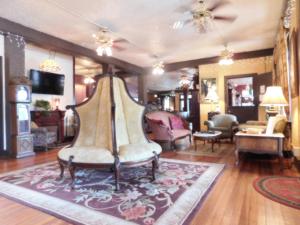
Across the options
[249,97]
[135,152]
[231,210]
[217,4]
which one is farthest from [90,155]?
[249,97]

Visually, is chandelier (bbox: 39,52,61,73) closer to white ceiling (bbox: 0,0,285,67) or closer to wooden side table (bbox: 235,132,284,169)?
white ceiling (bbox: 0,0,285,67)

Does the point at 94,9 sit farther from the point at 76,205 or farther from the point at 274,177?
the point at 274,177

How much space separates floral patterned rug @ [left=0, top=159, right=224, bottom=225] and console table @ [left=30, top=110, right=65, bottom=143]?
9.21 feet

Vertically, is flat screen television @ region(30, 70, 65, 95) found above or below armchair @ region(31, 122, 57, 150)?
above

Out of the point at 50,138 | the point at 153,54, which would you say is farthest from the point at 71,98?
the point at 153,54

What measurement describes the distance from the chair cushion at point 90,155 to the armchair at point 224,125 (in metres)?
4.21

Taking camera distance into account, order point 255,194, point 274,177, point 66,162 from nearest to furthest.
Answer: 1. point 255,194
2. point 66,162
3. point 274,177

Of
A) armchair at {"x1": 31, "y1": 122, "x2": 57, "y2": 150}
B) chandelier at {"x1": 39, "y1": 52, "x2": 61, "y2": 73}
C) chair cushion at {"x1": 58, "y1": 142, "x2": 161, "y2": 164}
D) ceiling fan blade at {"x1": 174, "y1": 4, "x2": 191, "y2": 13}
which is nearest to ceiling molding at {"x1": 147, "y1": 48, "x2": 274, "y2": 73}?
ceiling fan blade at {"x1": 174, "y1": 4, "x2": 191, "y2": 13}

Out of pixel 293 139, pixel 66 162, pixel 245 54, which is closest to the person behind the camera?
pixel 66 162

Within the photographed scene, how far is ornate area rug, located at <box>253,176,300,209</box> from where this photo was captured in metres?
2.24

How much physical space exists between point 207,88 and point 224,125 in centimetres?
228

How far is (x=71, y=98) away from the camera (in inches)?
293

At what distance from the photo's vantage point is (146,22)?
15.2ft

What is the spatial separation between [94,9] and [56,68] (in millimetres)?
2978
